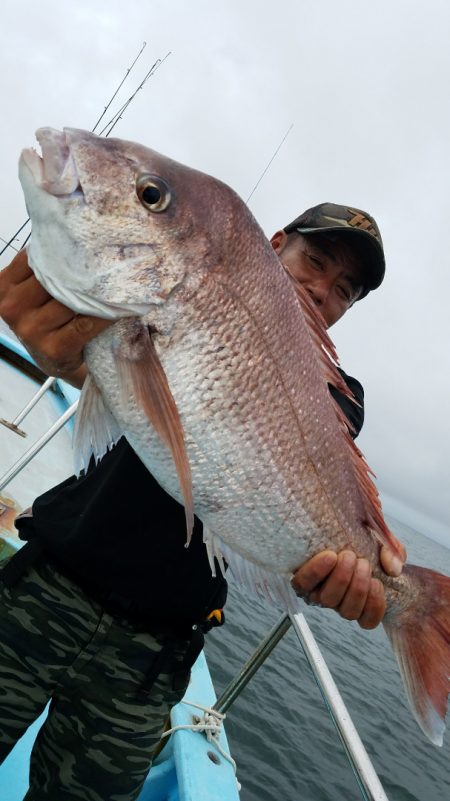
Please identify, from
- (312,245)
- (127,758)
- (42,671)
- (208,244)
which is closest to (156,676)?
(127,758)

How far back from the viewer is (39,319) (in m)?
1.63

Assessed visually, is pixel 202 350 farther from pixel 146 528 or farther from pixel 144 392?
pixel 146 528

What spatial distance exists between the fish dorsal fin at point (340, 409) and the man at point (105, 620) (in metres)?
0.25

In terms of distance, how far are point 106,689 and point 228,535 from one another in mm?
744

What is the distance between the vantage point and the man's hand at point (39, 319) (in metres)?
1.61

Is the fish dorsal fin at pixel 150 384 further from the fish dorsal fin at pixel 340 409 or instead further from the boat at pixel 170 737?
the boat at pixel 170 737

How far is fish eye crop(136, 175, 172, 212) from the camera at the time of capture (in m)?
1.66

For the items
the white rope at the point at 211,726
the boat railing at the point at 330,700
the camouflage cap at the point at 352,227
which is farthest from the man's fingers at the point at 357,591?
the camouflage cap at the point at 352,227

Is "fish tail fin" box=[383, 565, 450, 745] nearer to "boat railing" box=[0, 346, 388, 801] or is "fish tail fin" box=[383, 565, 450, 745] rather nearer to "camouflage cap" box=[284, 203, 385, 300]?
"boat railing" box=[0, 346, 388, 801]

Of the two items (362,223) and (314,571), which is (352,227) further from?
(314,571)

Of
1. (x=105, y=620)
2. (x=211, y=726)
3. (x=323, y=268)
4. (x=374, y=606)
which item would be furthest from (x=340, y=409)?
(x=211, y=726)

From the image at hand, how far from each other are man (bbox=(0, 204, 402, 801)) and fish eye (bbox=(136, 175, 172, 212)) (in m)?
0.61

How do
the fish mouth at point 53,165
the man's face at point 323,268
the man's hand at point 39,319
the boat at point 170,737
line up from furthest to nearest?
1. the man's face at point 323,268
2. the boat at point 170,737
3. the man's hand at point 39,319
4. the fish mouth at point 53,165

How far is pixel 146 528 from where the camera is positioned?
6.35ft
